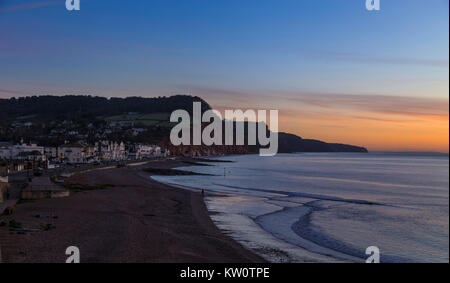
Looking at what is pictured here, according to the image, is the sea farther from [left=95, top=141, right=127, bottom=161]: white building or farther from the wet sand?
[left=95, top=141, right=127, bottom=161]: white building

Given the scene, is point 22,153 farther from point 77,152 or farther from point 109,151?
point 109,151

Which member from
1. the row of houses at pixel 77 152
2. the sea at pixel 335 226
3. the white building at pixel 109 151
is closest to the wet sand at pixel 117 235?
the sea at pixel 335 226

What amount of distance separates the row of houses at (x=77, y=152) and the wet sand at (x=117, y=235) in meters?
47.8

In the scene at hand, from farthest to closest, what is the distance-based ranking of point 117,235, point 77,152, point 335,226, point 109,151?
point 109,151 → point 77,152 → point 335,226 → point 117,235

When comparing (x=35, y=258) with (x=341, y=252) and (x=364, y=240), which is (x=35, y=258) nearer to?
(x=341, y=252)

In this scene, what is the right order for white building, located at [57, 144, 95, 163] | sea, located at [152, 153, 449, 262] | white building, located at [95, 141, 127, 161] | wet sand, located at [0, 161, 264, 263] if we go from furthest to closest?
white building, located at [95, 141, 127, 161] → white building, located at [57, 144, 95, 163] → sea, located at [152, 153, 449, 262] → wet sand, located at [0, 161, 264, 263]

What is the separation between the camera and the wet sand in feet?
43.5

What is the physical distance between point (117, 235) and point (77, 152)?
3238 inches

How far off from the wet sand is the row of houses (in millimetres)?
47770

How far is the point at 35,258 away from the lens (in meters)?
12.0

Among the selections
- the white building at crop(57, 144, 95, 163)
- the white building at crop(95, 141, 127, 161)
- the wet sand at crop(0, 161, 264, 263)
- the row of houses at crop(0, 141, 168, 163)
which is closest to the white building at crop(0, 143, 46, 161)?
the row of houses at crop(0, 141, 168, 163)

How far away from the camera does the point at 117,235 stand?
16.5 meters

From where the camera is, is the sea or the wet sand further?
the sea

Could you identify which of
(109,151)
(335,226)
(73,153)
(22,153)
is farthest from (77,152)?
(335,226)
